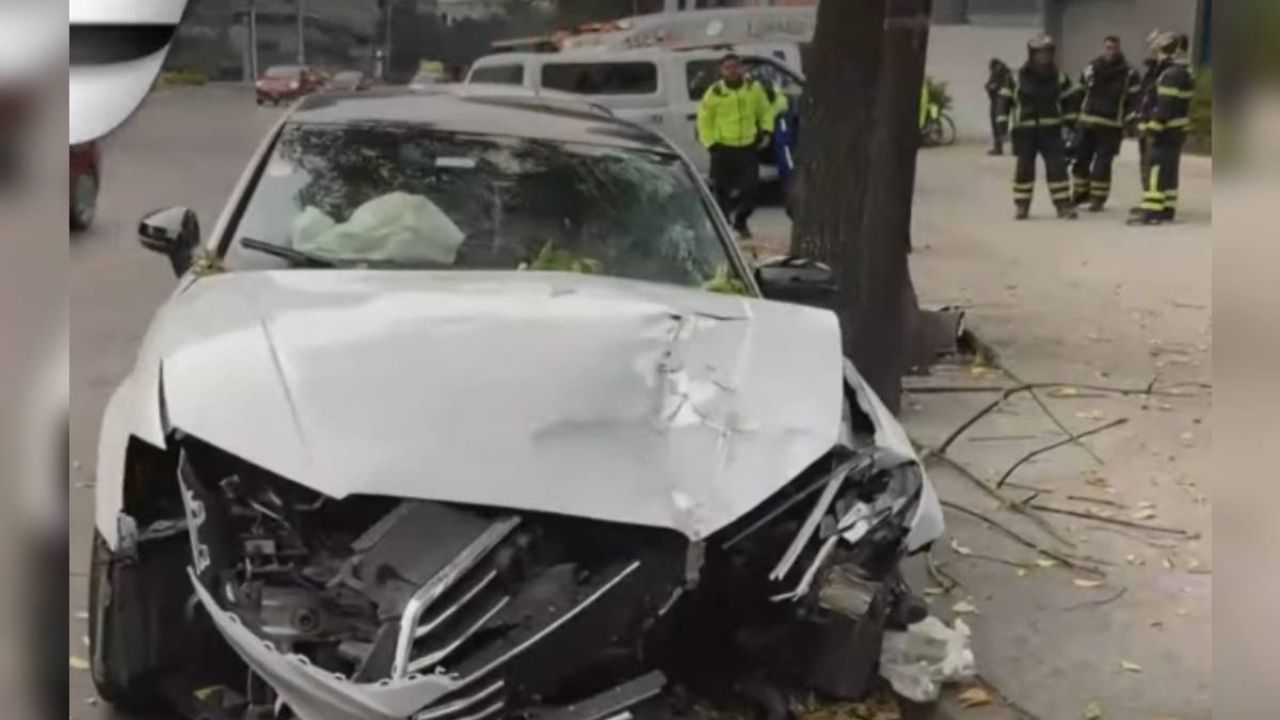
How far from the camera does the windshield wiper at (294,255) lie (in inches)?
150

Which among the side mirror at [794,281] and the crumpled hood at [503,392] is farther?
the side mirror at [794,281]

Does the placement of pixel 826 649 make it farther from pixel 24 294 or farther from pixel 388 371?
pixel 24 294

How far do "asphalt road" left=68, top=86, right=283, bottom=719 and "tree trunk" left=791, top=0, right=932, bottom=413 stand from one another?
2.26 metres

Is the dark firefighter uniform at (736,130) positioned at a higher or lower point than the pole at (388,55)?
lower

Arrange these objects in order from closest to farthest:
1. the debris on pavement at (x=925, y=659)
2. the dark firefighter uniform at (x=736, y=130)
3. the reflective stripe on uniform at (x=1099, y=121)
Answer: the debris on pavement at (x=925, y=659), the reflective stripe on uniform at (x=1099, y=121), the dark firefighter uniform at (x=736, y=130)

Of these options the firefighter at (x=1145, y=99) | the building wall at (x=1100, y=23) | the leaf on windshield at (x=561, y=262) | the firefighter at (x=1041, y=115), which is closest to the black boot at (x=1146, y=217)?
the firefighter at (x=1145, y=99)

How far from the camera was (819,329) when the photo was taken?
365 cm

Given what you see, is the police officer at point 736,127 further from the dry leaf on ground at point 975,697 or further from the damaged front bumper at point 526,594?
the damaged front bumper at point 526,594

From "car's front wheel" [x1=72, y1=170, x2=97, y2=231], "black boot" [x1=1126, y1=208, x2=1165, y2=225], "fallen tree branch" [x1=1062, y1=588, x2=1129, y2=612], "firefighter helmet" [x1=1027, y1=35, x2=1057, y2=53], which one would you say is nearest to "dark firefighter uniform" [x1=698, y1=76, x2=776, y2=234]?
"firefighter helmet" [x1=1027, y1=35, x2=1057, y2=53]

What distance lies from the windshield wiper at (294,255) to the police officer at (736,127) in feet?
7.30

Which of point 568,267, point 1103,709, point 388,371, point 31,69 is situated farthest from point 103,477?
point 1103,709

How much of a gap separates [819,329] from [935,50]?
1.96m

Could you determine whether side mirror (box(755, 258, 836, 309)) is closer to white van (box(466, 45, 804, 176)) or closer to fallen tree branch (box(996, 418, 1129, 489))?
white van (box(466, 45, 804, 176))

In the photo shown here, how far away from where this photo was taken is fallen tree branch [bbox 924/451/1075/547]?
5039mm
